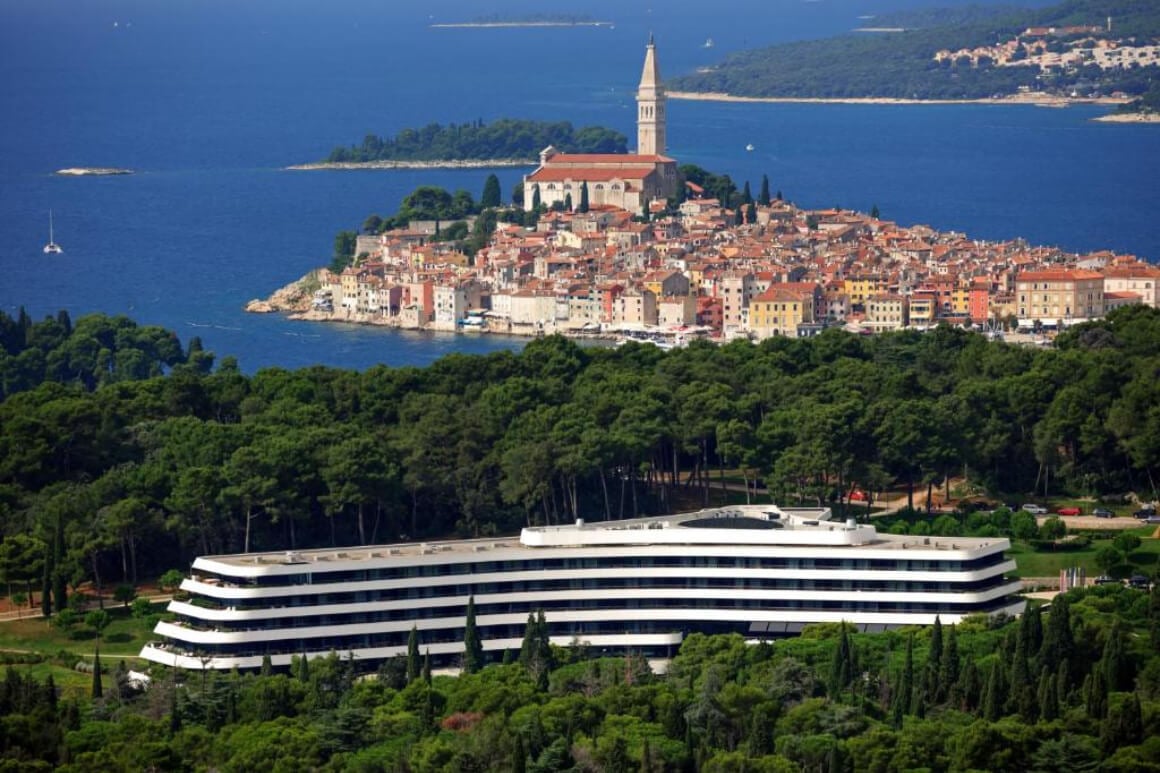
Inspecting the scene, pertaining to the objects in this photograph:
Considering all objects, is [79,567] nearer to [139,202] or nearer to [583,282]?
[583,282]

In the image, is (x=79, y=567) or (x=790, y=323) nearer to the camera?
(x=79, y=567)

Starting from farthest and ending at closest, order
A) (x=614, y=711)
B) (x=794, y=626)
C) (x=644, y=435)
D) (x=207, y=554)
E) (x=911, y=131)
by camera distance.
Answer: (x=911, y=131) → (x=644, y=435) → (x=207, y=554) → (x=794, y=626) → (x=614, y=711)

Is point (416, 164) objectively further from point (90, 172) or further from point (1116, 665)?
point (1116, 665)

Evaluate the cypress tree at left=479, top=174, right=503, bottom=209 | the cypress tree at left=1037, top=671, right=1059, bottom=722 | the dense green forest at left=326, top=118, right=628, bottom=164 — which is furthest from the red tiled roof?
the dense green forest at left=326, top=118, right=628, bottom=164

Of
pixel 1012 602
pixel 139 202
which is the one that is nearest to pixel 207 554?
pixel 1012 602

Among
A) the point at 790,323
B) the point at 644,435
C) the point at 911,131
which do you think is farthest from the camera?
the point at 911,131

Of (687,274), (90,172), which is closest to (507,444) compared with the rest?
(687,274)

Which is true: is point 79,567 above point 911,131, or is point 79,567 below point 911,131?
below

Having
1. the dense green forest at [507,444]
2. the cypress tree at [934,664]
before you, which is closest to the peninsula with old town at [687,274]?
the dense green forest at [507,444]
